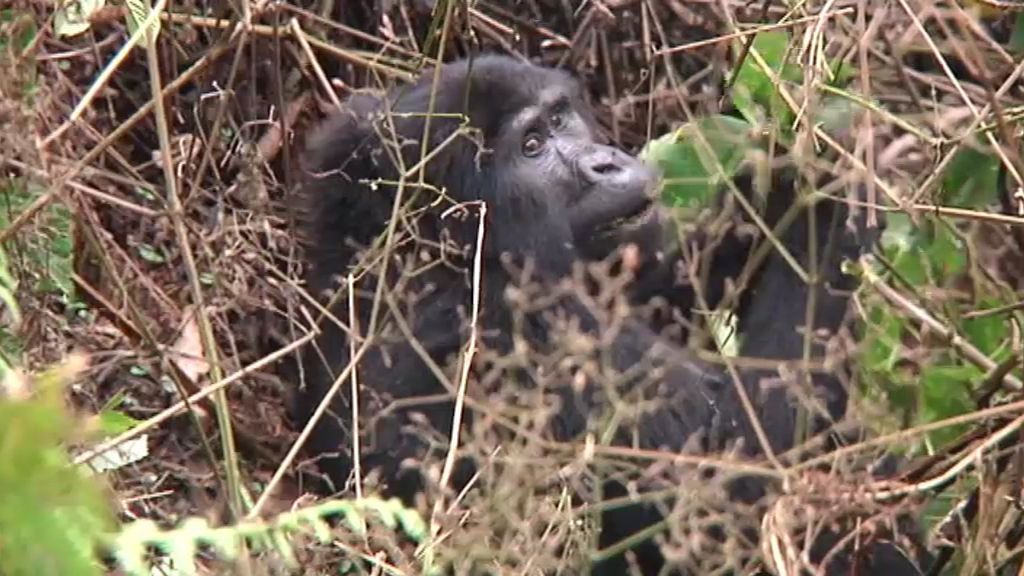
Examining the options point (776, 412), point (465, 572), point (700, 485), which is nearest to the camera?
point (465, 572)

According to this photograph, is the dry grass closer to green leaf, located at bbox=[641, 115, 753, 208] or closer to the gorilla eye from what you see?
green leaf, located at bbox=[641, 115, 753, 208]

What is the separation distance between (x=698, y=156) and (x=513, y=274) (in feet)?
1.40

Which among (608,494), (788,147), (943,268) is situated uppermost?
(788,147)

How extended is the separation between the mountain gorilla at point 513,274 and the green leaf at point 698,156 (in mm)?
61

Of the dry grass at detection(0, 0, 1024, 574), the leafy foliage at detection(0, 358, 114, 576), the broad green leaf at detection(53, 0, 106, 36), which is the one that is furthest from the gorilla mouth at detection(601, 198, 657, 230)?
the leafy foliage at detection(0, 358, 114, 576)

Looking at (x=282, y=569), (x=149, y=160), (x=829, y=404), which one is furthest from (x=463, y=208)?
(x=149, y=160)

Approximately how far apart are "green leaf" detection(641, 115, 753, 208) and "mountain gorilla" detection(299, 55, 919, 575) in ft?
0.20

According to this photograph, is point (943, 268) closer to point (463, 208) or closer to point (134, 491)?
point (463, 208)

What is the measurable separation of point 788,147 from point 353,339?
34.0 inches

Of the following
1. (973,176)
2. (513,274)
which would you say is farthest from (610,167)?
(973,176)

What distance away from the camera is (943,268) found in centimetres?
343

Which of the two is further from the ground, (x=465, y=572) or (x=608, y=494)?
(x=465, y=572)

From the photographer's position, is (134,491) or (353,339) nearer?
(353,339)

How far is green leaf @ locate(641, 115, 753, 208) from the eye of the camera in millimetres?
3553
